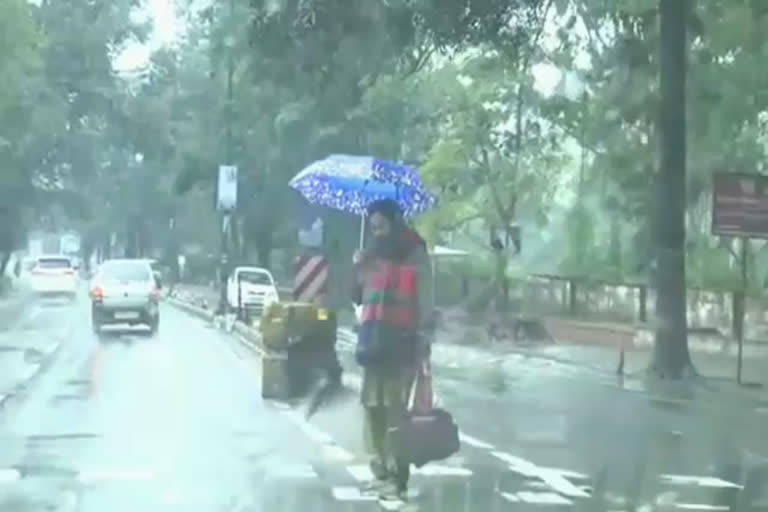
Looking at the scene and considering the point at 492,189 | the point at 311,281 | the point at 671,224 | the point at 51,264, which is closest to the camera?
the point at 311,281

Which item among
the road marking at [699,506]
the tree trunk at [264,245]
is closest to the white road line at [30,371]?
the road marking at [699,506]

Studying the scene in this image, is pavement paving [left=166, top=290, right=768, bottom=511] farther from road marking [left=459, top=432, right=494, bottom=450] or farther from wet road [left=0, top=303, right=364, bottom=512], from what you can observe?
wet road [left=0, top=303, right=364, bottom=512]

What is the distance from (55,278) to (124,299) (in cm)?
3188

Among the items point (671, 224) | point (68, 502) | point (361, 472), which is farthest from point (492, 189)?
point (68, 502)

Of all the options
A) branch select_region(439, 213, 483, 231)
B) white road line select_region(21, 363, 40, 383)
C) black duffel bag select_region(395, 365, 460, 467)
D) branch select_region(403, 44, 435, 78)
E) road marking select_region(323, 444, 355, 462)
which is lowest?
road marking select_region(323, 444, 355, 462)

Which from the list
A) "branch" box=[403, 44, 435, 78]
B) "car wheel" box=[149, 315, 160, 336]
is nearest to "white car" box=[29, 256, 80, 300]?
"car wheel" box=[149, 315, 160, 336]

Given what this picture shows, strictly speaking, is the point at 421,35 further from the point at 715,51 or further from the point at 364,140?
the point at 364,140

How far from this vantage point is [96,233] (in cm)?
14312

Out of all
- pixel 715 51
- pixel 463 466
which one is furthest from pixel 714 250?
pixel 463 466

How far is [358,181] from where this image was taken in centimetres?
2750

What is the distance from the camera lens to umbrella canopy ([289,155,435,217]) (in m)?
27.4

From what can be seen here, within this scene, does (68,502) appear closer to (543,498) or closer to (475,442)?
(543,498)

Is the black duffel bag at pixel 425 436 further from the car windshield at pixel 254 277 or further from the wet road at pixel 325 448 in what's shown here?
the car windshield at pixel 254 277

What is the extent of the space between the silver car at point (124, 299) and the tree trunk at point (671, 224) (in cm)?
1627
